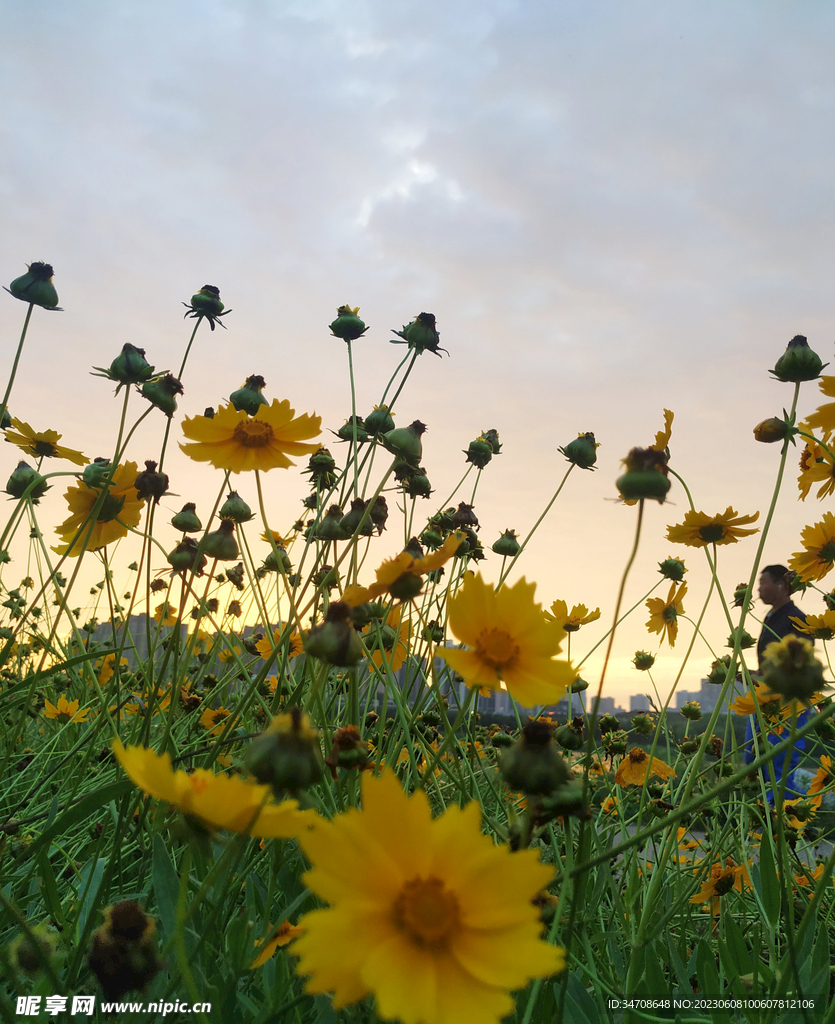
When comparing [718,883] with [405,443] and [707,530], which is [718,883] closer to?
→ [707,530]

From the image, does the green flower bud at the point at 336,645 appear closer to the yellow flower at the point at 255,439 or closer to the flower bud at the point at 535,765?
the flower bud at the point at 535,765

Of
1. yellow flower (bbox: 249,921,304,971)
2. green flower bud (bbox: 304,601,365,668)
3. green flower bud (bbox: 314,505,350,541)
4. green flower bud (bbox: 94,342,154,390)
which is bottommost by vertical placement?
yellow flower (bbox: 249,921,304,971)

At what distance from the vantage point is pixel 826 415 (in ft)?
2.86

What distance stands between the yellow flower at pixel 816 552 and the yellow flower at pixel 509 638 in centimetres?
92

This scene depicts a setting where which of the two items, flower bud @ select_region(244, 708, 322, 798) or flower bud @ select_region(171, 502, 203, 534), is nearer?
flower bud @ select_region(244, 708, 322, 798)

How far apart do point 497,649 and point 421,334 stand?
0.84 metres

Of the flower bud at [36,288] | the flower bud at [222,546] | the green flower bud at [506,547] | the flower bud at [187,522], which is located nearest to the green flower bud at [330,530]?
the flower bud at [222,546]

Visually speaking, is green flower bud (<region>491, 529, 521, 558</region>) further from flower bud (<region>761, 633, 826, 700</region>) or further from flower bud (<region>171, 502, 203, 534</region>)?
flower bud (<region>761, 633, 826, 700</region>)

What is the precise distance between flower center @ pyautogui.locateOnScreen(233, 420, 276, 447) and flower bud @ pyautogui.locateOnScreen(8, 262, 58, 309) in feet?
1.21

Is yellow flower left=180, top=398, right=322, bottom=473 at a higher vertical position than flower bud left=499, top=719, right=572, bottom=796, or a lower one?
higher

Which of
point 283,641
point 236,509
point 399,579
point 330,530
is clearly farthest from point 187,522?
point 399,579

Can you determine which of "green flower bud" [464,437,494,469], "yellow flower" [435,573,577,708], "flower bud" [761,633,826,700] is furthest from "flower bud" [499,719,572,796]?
"green flower bud" [464,437,494,469]

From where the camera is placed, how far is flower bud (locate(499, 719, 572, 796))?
16.1 inches

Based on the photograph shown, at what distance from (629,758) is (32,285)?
4.74 feet
